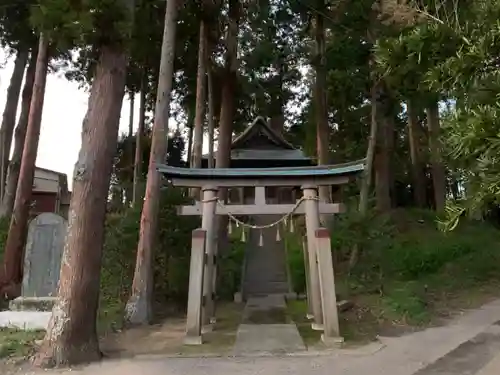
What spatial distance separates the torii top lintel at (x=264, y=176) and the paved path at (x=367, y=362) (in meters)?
3.06

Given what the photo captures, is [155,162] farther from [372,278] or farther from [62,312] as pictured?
[372,278]

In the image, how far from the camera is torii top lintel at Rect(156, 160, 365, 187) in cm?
946

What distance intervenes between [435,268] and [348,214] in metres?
3.32

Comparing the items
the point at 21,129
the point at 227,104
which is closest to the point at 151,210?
the point at 227,104

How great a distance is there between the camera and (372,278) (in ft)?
45.2

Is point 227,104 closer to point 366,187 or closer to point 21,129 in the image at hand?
point 366,187

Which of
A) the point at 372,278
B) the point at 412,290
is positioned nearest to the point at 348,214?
the point at 372,278

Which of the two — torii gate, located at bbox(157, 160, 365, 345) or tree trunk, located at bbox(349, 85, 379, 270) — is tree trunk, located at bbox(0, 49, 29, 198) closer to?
torii gate, located at bbox(157, 160, 365, 345)

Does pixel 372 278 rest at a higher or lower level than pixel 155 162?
lower

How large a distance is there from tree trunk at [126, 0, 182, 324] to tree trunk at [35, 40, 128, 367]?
2.64 meters

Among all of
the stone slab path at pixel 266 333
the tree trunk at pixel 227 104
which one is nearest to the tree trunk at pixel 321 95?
the tree trunk at pixel 227 104

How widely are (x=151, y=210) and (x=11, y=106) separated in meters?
10.5

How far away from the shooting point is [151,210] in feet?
33.2

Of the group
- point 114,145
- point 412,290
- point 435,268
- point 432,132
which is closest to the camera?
point 114,145
